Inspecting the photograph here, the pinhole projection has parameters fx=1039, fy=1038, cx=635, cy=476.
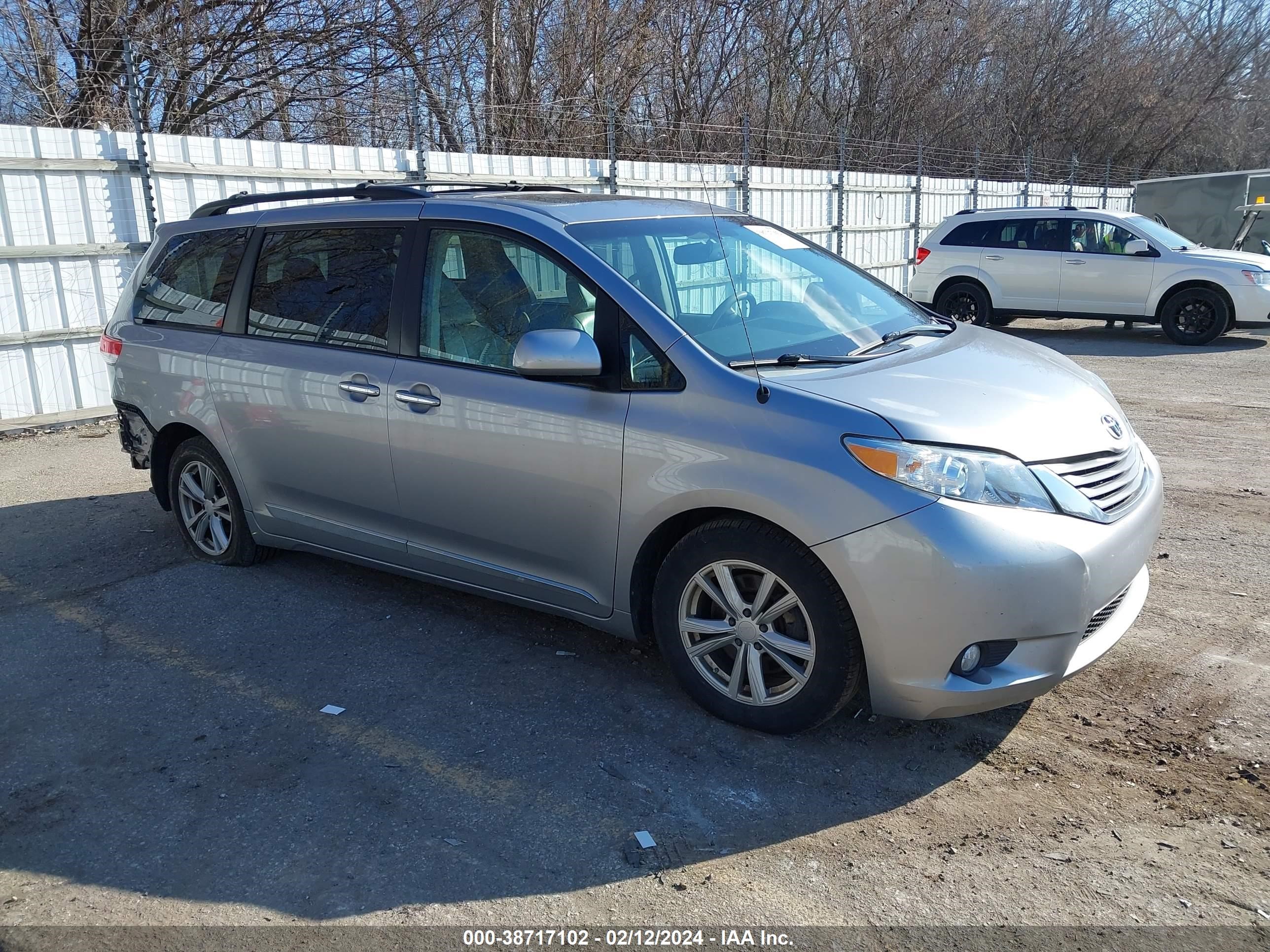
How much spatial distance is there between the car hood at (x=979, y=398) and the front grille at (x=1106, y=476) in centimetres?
3

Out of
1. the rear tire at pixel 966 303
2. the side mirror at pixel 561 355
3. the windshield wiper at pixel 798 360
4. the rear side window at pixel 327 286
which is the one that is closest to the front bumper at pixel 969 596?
the windshield wiper at pixel 798 360

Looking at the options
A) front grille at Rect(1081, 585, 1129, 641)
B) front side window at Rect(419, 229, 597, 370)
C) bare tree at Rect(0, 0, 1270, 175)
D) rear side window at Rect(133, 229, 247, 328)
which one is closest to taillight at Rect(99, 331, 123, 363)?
rear side window at Rect(133, 229, 247, 328)

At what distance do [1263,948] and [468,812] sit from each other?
7.20 ft

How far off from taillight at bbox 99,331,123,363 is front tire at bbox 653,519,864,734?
12.1 ft

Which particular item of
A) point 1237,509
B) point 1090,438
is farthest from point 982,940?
point 1237,509

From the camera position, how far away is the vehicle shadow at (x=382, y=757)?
3.04 meters

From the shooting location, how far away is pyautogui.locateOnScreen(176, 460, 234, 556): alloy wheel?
5.49 metres

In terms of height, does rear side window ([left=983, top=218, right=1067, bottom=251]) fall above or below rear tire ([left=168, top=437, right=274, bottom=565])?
above

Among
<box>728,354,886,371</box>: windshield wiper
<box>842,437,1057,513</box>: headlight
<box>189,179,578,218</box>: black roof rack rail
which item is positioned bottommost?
<box>842,437,1057,513</box>: headlight

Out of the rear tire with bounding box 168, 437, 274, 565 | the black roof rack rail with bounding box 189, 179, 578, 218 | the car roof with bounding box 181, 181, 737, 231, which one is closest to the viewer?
the car roof with bounding box 181, 181, 737, 231

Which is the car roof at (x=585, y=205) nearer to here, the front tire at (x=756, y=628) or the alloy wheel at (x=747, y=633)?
the front tire at (x=756, y=628)

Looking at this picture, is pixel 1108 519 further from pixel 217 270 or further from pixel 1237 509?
pixel 217 270

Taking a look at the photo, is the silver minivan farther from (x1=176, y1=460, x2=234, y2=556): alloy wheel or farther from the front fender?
the front fender

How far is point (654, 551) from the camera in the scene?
3834 millimetres
